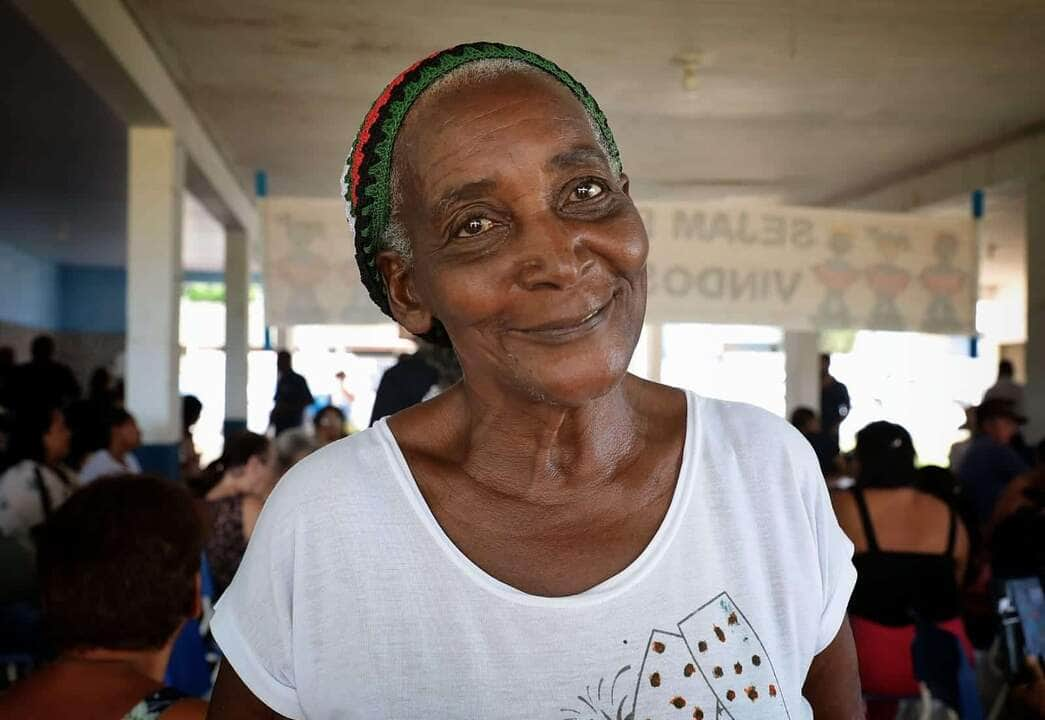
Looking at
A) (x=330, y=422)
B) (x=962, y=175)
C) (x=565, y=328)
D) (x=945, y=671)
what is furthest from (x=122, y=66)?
(x=962, y=175)

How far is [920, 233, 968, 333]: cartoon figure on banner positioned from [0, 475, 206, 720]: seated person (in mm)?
5074

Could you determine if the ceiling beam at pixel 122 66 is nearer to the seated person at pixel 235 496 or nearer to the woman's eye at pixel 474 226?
the seated person at pixel 235 496

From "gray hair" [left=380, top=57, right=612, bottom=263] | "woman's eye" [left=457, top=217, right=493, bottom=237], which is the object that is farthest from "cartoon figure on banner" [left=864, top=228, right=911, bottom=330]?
"woman's eye" [left=457, top=217, right=493, bottom=237]

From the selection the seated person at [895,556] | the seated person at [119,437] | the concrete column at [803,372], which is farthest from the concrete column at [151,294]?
the concrete column at [803,372]

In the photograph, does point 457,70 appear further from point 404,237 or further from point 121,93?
point 121,93

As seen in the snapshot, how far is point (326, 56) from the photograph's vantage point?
6289 millimetres

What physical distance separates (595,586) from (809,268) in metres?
5.10

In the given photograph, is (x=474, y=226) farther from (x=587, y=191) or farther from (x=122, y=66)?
(x=122, y=66)

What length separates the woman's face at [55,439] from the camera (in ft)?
13.7

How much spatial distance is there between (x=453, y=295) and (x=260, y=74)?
20.1 feet

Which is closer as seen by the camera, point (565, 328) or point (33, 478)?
point (565, 328)

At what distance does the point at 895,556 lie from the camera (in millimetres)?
3459

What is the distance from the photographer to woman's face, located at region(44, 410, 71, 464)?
418cm

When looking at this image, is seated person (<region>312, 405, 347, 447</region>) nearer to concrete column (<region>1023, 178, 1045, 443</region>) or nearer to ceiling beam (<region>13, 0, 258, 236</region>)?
ceiling beam (<region>13, 0, 258, 236</region>)
